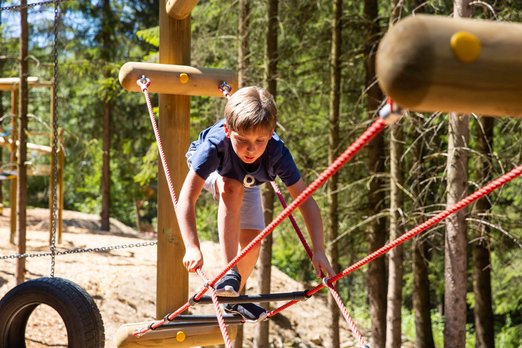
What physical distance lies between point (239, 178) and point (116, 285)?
266 inches

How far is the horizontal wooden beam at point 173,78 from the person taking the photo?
12.4 feet

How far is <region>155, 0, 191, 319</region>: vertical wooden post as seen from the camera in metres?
3.92

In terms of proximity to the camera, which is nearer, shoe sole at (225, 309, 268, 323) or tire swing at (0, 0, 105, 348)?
shoe sole at (225, 309, 268, 323)

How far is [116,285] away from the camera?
9.62 metres

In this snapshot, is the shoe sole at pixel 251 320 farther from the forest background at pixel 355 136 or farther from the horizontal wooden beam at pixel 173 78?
the forest background at pixel 355 136

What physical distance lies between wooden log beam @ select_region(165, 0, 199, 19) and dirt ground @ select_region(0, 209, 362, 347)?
497cm

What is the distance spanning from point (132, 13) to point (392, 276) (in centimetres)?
918

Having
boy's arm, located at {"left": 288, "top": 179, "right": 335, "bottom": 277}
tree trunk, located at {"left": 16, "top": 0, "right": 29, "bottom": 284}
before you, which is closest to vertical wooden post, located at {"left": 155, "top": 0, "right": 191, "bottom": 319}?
boy's arm, located at {"left": 288, "top": 179, "right": 335, "bottom": 277}

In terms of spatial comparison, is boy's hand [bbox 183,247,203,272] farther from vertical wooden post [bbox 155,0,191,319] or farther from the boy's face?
vertical wooden post [bbox 155,0,191,319]

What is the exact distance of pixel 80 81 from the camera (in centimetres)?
1400

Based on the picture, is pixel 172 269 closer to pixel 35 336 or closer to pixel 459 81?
pixel 459 81

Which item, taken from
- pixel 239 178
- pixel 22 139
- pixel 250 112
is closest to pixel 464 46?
pixel 250 112

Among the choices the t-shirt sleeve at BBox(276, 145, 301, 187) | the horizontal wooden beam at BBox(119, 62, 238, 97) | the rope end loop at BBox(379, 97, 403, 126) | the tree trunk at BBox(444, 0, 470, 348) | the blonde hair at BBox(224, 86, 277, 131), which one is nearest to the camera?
the rope end loop at BBox(379, 97, 403, 126)

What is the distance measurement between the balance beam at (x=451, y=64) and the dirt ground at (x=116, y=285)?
726 cm
